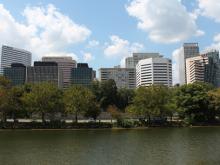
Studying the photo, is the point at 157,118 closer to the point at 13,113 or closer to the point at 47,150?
the point at 13,113

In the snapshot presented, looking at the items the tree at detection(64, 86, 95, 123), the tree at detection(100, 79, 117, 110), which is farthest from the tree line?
the tree at detection(100, 79, 117, 110)

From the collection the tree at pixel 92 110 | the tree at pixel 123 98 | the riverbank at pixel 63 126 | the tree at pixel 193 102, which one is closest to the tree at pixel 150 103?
the riverbank at pixel 63 126

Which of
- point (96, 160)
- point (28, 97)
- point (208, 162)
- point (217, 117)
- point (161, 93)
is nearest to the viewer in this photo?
point (208, 162)

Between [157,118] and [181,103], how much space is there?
754 centimetres

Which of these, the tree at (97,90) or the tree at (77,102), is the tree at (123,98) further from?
the tree at (77,102)

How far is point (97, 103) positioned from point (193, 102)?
25.2 meters

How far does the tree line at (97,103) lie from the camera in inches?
3479

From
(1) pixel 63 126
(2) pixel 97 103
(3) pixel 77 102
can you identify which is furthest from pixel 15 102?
(2) pixel 97 103

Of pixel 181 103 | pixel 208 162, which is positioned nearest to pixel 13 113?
pixel 181 103

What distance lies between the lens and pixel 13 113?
88750 mm

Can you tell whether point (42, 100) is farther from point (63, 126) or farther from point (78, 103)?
point (78, 103)

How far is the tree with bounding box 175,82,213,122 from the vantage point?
9788 centimetres

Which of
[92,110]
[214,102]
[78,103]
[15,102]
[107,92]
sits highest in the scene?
[107,92]

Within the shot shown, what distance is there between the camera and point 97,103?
95562 millimetres
